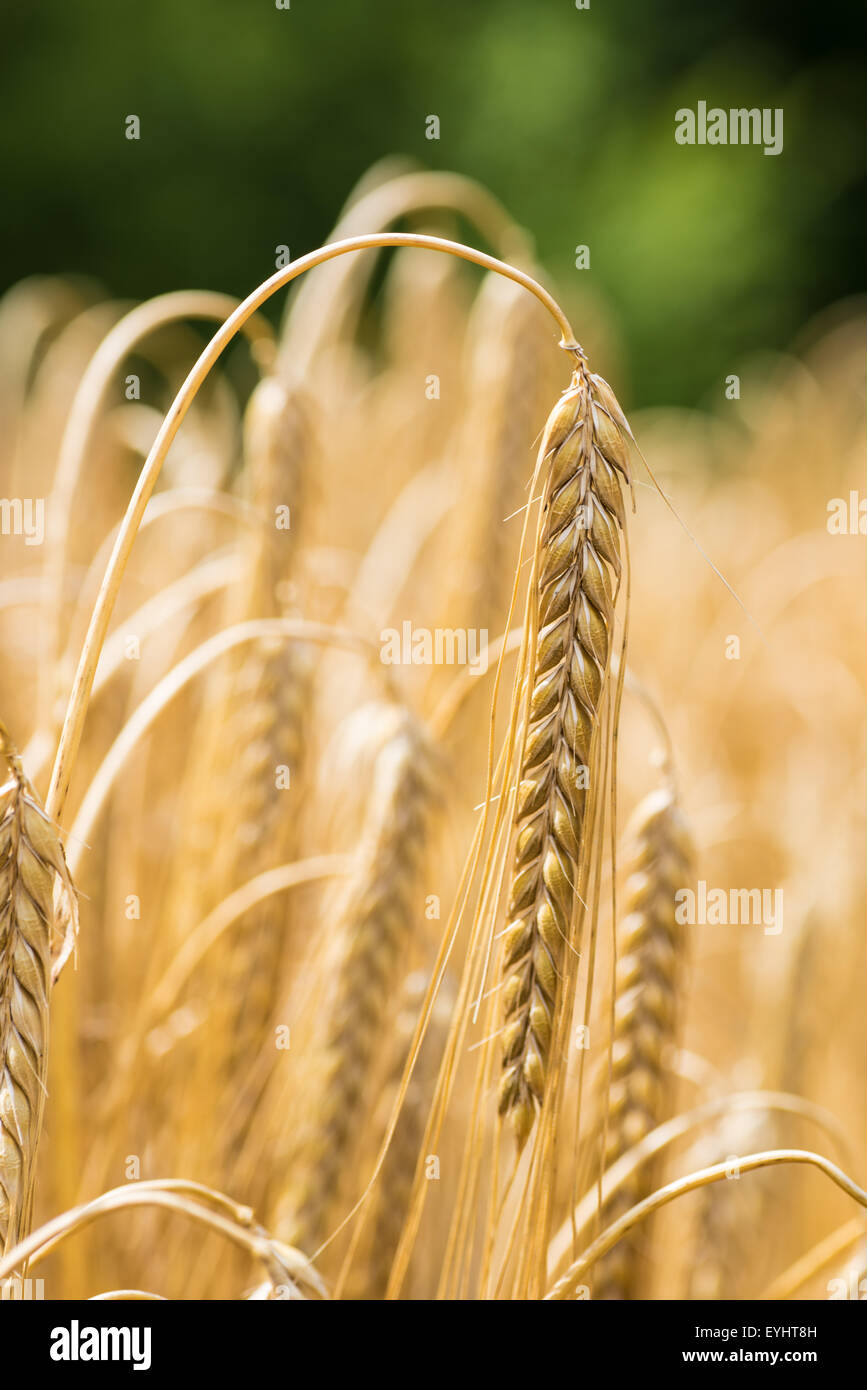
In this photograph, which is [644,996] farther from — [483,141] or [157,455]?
[483,141]

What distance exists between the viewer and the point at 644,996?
0.45 meters

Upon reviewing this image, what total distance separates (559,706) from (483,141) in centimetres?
457

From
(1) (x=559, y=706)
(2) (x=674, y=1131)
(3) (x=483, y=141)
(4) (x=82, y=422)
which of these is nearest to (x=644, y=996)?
(2) (x=674, y=1131)

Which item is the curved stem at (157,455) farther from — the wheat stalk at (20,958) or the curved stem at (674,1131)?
the curved stem at (674,1131)

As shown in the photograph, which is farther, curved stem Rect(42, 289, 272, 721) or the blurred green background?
the blurred green background

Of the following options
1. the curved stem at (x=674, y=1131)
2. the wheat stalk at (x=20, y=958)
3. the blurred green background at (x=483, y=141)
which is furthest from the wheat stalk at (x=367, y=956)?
the blurred green background at (x=483, y=141)

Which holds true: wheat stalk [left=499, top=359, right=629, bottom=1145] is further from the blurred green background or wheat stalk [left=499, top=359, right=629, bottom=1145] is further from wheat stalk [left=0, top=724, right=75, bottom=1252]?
the blurred green background

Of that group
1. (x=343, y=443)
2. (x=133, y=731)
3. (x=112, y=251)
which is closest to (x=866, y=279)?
(x=112, y=251)

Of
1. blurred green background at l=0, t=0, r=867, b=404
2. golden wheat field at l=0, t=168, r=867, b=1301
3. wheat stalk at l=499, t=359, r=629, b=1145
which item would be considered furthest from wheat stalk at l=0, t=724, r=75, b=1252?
blurred green background at l=0, t=0, r=867, b=404

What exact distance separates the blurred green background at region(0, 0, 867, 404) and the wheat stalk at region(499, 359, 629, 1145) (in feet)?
13.4

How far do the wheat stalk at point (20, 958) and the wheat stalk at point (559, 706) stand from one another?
12cm

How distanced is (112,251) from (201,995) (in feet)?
13.7

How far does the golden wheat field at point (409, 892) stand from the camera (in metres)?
0.29

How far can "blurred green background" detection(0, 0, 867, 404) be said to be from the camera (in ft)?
13.7
